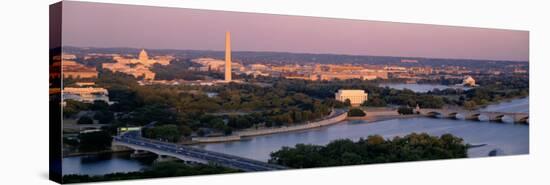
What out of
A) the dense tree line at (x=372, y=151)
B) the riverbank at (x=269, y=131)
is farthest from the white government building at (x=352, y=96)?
the dense tree line at (x=372, y=151)

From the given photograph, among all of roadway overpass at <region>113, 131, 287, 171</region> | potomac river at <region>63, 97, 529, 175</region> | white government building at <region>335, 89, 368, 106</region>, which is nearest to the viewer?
potomac river at <region>63, 97, 529, 175</region>

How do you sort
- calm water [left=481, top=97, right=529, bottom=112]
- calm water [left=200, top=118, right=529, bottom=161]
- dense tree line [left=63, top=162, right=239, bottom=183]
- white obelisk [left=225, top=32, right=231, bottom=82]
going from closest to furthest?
dense tree line [left=63, top=162, right=239, bottom=183] < white obelisk [left=225, top=32, right=231, bottom=82] < calm water [left=200, top=118, right=529, bottom=161] < calm water [left=481, top=97, right=529, bottom=112]

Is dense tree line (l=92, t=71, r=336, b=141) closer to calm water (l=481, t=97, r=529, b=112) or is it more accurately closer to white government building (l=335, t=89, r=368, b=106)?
white government building (l=335, t=89, r=368, b=106)

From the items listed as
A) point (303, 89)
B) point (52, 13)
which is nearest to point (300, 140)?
point (303, 89)

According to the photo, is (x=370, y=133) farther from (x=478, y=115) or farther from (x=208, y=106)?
(x=208, y=106)

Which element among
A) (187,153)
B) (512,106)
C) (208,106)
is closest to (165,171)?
(187,153)

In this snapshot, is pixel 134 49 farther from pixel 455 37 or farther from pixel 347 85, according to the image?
pixel 455 37

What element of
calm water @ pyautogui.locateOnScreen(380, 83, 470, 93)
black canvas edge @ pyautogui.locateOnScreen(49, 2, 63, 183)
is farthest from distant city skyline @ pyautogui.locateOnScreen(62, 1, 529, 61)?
calm water @ pyautogui.locateOnScreen(380, 83, 470, 93)
